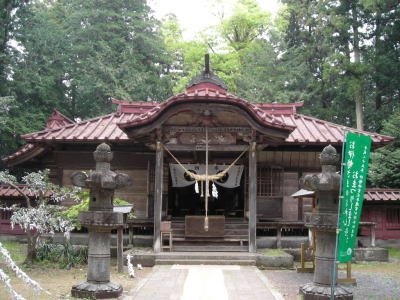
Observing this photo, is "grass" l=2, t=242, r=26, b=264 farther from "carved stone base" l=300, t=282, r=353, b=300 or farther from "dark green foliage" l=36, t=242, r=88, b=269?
"carved stone base" l=300, t=282, r=353, b=300

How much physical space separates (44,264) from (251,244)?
603 centimetres

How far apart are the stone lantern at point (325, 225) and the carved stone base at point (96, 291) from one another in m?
3.58

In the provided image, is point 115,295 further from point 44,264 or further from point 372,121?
point 372,121

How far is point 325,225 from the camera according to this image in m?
7.43

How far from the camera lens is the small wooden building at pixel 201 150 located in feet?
41.5

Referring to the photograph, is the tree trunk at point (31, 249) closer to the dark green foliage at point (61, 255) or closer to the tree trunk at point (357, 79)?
the dark green foliage at point (61, 255)

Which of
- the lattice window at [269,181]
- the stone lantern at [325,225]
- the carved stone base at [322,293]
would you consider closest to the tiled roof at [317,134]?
the lattice window at [269,181]

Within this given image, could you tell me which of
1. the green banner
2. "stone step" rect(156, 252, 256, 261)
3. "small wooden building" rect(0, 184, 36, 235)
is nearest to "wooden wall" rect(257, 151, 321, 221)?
"stone step" rect(156, 252, 256, 261)

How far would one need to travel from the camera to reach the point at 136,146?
15.5 metres

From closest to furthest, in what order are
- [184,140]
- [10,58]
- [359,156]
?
[359,156], [184,140], [10,58]

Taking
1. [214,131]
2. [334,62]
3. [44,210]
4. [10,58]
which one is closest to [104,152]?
[44,210]

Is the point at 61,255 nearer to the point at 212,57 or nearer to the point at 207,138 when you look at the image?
the point at 207,138

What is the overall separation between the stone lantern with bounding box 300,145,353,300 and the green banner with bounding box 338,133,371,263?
0.31 meters

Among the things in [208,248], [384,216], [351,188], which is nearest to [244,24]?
[384,216]
